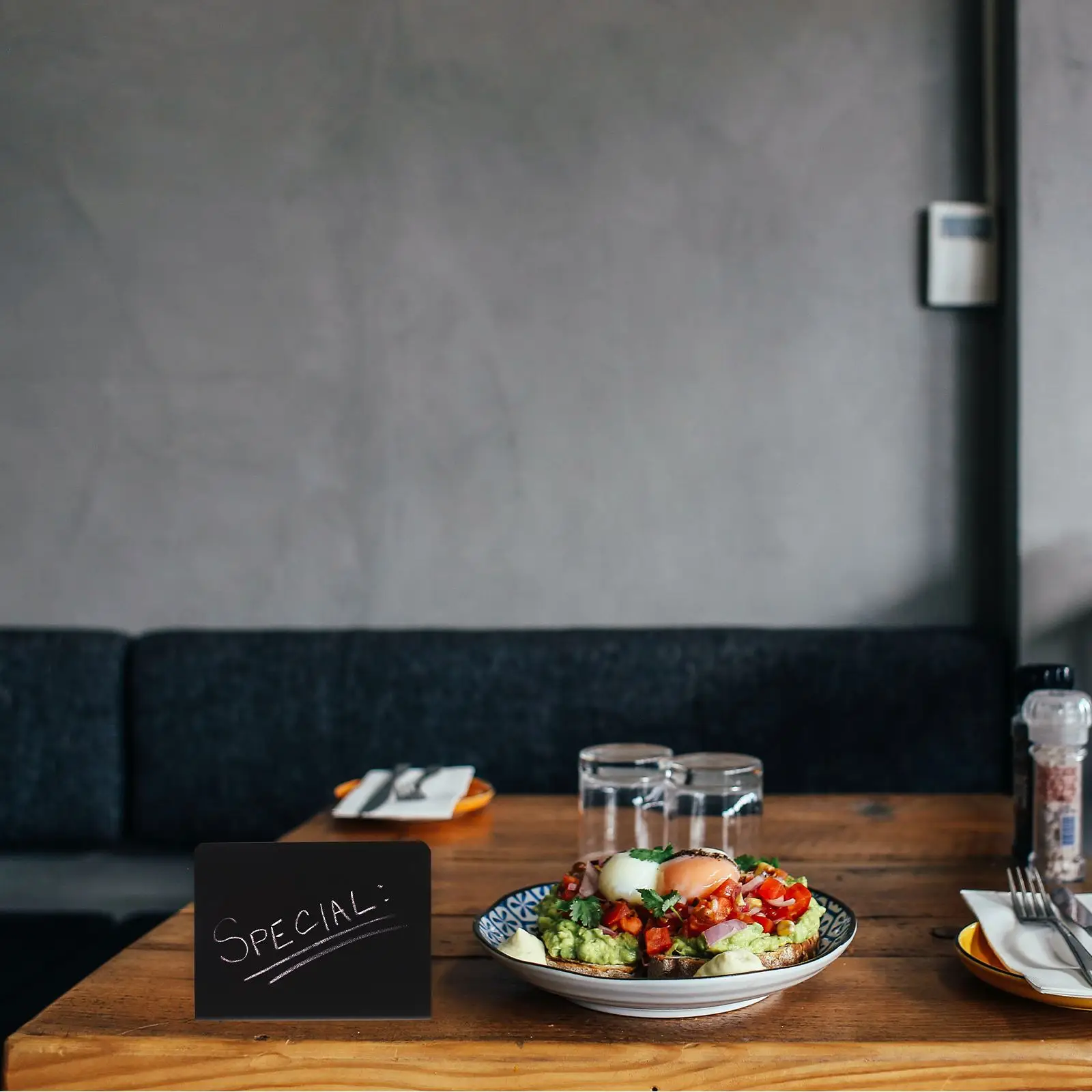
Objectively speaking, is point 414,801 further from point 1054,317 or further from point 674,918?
point 1054,317

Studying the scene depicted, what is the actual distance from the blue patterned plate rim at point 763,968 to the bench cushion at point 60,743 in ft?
4.46

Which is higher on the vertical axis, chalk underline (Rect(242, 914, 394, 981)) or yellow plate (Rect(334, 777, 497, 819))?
chalk underline (Rect(242, 914, 394, 981))

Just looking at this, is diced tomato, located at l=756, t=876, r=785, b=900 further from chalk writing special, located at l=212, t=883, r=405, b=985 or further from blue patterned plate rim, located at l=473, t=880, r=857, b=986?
chalk writing special, located at l=212, t=883, r=405, b=985

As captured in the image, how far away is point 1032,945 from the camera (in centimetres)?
84

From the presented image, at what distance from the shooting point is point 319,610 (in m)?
2.25

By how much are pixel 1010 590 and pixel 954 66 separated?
106cm

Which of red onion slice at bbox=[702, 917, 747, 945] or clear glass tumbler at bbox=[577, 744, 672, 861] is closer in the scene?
red onion slice at bbox=[702, 917, 747, 945]

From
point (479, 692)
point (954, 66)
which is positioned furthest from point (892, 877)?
point (954, 66)

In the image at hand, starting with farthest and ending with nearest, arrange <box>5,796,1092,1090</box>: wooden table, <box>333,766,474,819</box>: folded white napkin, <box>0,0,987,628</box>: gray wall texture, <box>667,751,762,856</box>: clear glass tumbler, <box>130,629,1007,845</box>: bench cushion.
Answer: <box>0,0,987,628</box>: gray wall texture, <box>130,629,1007,845</box>: bench cushion, <box>333,766,474,819</box>: folded white napkin, <box>667,751,762,856</box>: clear glass tumbler, <box>5,796,1092,1090</box>: wooden table

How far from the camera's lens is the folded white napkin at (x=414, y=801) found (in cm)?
133

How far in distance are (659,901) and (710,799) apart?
32 centimetres

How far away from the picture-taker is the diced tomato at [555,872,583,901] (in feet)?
2.65

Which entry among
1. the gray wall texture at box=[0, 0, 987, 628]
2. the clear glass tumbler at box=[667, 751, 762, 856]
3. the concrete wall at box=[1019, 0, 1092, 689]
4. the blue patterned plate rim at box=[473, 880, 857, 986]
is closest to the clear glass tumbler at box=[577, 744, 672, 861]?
the clear glass tumbler at box=[667, 751, 762, 856]

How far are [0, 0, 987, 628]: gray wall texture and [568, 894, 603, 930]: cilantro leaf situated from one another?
1.47 m
